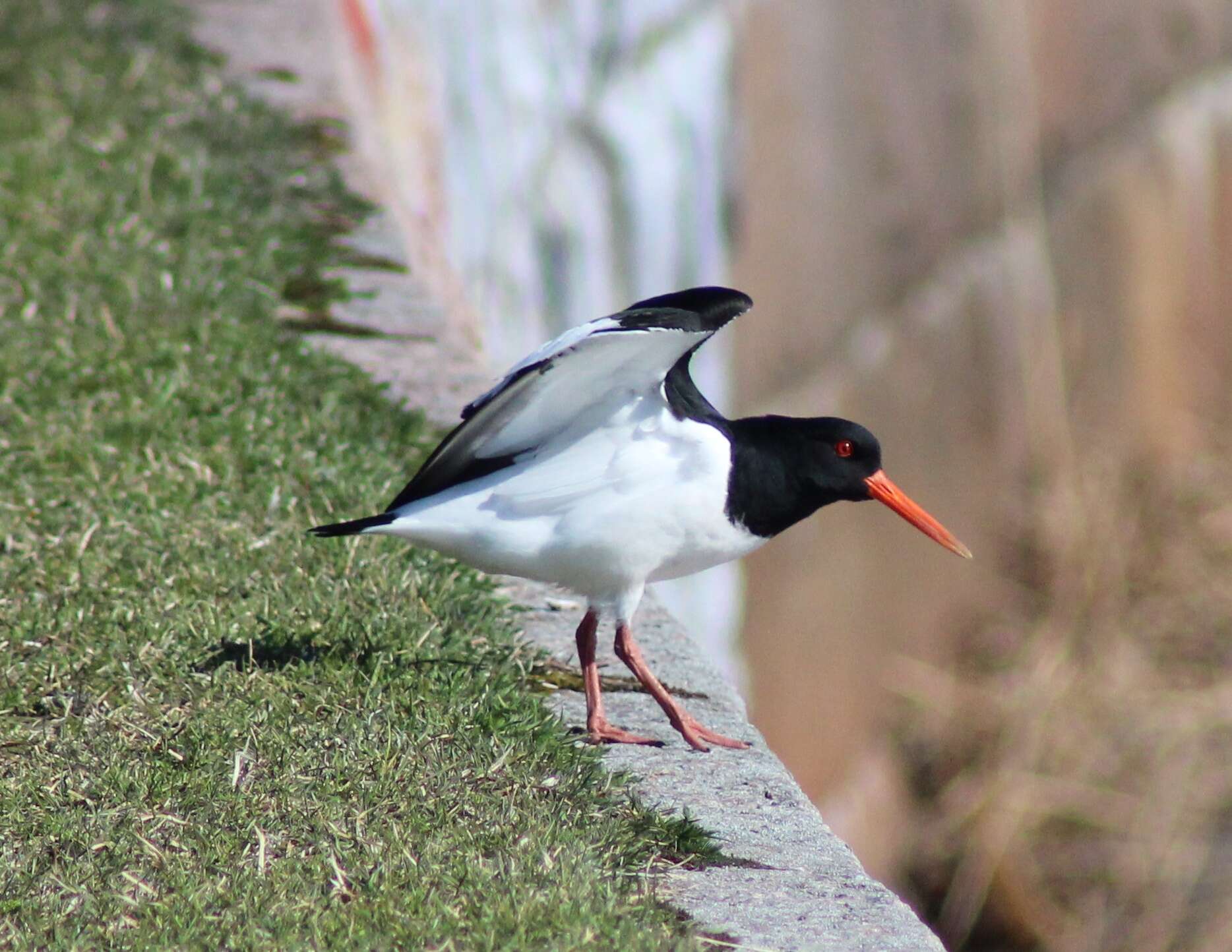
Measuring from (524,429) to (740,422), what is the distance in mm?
418

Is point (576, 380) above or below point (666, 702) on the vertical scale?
above

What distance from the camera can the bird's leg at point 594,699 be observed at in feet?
9.61

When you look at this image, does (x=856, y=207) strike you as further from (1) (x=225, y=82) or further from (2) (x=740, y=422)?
(2) (x=740, y=422)

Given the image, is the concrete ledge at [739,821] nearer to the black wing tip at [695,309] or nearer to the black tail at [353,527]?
the black tail at [353,527]

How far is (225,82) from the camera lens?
6.07 meters

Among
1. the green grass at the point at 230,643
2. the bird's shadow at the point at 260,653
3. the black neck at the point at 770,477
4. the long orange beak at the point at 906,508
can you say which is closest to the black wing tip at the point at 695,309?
the black neck at the point at 770,477

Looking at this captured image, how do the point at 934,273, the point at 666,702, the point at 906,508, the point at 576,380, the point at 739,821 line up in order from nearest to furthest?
the point at 739,821
the point at 576,380
the point at 666,702
the point at 906,508
the point at 934,273

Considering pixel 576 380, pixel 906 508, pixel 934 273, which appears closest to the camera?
pixel 576 380

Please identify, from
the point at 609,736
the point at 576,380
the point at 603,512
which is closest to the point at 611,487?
the point at 603,512

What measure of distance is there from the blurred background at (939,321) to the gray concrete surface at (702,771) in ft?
3.86

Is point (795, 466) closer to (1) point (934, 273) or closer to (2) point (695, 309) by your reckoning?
(2) point (695, 309)

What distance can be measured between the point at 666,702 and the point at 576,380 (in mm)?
611

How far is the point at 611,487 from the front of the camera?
2945mm

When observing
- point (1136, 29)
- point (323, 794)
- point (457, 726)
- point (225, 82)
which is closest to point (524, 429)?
point (457, 726)
